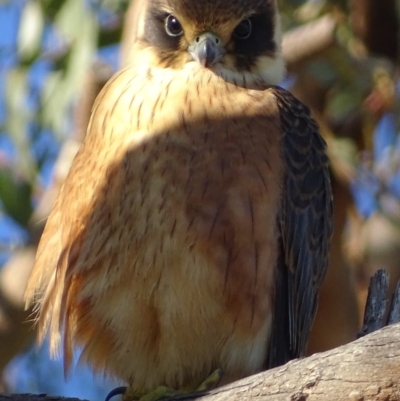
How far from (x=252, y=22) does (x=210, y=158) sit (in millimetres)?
963

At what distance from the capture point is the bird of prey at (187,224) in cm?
442

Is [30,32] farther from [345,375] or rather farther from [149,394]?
[345,375]

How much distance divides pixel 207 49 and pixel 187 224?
2.89 feet

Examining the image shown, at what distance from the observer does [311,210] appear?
5.05 metres

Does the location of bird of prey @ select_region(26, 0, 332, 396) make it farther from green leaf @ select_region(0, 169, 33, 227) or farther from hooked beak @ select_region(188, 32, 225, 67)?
green leaf @ select_region(0, 169, 33, 227)

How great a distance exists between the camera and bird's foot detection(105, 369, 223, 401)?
4516mm

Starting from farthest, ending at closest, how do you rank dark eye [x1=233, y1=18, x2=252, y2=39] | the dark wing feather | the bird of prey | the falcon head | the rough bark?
dark eye [x1=233, y1=18, x2=252, y2=39]
the falcon head
the dark wing feather
the bird of prey
the rough bark

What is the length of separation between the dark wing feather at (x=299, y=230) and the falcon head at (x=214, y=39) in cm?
19

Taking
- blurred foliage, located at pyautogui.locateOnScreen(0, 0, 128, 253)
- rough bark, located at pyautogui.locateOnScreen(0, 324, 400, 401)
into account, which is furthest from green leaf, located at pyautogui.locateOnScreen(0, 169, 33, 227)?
rough bark, located at pyautogui.locateOnScreen(0, 324, 400, 401)

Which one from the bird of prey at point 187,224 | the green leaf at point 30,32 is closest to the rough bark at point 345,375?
the bird of prey at point 187,224

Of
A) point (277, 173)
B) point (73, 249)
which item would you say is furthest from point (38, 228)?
point (277, 173)

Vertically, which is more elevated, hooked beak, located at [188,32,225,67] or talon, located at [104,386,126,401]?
hooked beak, located at [188,32,225,67]

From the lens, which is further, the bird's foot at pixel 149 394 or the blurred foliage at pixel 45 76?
the blurred foliage at pixel 45 76

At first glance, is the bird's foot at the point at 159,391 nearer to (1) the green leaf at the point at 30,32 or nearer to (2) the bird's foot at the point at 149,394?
(2) the bird's foot at the point at 149,394
